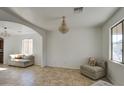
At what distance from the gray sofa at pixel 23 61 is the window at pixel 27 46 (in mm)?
592

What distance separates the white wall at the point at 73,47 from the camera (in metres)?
5.32

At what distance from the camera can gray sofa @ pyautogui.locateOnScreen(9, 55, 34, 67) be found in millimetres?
6152

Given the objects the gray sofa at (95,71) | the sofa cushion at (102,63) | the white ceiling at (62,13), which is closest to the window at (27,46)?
the white ceiling at (62,13)

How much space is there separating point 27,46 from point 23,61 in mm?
1538

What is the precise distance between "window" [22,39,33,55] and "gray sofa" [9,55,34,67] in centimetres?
59

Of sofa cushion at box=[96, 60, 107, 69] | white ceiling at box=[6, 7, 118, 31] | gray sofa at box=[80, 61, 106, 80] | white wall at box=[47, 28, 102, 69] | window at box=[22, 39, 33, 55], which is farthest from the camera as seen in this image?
window at box=[22, 39, 33, 55]

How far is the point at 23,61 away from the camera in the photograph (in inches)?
241

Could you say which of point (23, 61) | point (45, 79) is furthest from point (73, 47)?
point (23, 61)

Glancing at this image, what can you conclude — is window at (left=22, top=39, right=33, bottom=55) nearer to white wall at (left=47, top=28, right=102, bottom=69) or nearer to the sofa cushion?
white wall at (left=47, top=28, right=102, bottom=69)

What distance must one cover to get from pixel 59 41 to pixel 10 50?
4238 millimetres

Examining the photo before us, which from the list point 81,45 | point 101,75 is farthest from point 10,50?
point 101,75

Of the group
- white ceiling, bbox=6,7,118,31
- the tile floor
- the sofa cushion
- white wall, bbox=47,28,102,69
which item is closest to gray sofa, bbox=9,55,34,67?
white wall, bbox=47,28,102,69

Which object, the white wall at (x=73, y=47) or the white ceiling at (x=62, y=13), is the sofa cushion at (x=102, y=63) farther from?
the white ceiling at (x=62, y=13)
